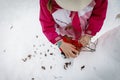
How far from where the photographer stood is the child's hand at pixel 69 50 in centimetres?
69

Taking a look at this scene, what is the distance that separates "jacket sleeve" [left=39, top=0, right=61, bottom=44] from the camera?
0.65 meters

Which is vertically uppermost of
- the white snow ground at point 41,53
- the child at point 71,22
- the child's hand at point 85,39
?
the child at point 71,22

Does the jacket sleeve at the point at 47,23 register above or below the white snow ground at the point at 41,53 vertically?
above

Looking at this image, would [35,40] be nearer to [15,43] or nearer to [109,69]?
[15,43]

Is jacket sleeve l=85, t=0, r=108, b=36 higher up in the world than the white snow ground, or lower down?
higher up

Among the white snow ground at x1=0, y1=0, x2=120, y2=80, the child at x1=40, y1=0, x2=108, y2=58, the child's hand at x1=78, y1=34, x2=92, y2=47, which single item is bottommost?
the white snow ground at x1=0, y1=0, x2=120, y2=80

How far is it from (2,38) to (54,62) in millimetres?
148

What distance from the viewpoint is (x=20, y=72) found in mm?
742

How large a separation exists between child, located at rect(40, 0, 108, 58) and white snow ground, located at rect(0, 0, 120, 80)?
0.04 metres

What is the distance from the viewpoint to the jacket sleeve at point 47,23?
65cm

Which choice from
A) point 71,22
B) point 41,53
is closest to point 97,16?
point 71,22

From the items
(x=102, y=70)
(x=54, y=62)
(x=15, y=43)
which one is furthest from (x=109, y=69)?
(x=15, y=43)

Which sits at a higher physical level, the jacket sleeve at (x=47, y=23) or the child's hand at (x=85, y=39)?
the jacket sleeve at (x=47, y=23)

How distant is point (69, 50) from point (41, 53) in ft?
0.31
